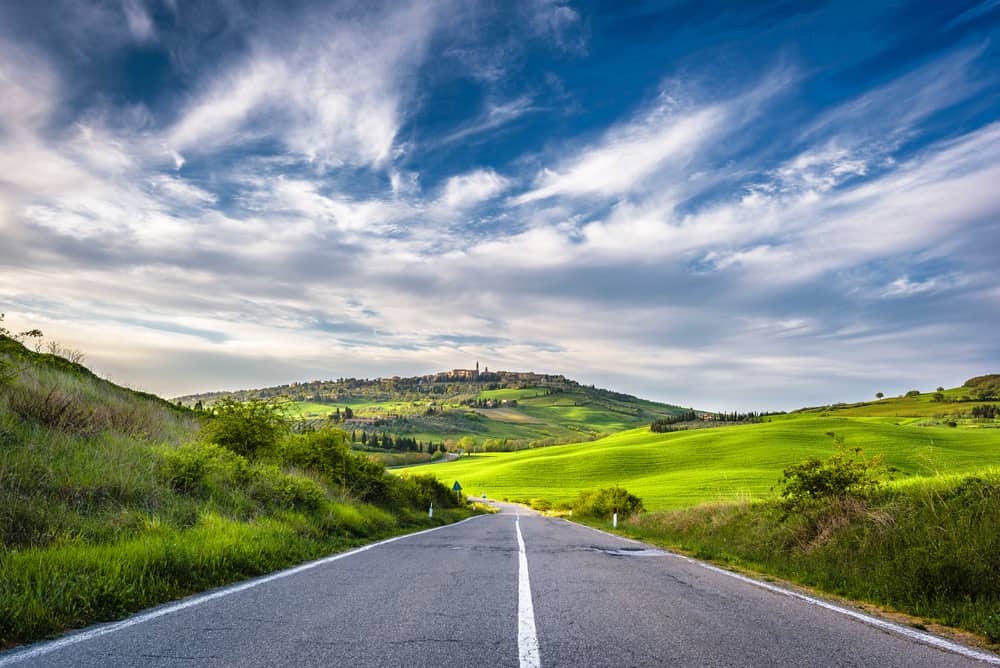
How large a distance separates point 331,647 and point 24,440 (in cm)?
832

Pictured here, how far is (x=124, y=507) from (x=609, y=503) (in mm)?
32905

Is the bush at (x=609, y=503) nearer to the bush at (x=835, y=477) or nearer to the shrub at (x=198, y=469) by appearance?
the bush at (x=835, y=477)

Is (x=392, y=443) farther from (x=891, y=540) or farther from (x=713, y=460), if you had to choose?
(x=891, y=540)

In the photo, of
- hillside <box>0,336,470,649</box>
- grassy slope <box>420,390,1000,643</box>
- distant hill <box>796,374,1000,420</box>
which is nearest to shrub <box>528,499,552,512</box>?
grassy slope <box>420,390,1000,643</box>

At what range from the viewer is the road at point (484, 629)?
4117 millimetres

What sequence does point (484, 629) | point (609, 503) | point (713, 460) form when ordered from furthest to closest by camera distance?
1. point (713, 460)
2. point (609, 503)
3. point (484, 629)

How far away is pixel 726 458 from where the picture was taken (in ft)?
258

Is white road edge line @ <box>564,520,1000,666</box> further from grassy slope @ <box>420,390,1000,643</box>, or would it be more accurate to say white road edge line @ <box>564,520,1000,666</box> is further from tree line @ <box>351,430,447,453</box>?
tree line @ <box>351,430,447,453</box>

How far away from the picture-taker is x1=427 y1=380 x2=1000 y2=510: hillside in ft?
192

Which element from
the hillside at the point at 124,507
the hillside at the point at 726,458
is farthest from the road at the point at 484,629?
the hillside at the point at 726,458

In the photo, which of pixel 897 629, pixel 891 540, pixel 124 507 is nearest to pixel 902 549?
pixel 891 540

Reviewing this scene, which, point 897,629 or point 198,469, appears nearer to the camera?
point 897,629

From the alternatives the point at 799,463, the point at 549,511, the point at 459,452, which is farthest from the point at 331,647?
the point at 459,452

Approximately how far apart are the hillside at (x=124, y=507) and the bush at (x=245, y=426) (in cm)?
4
